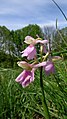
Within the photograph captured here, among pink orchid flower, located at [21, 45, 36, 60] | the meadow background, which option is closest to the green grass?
the meadow background

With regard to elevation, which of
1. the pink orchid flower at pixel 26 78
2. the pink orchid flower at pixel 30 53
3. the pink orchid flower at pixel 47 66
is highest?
the pink orchid flower at pixel 30 53

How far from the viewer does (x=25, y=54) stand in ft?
2.28

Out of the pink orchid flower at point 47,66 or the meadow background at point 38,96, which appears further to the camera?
the meadow background at point 38,96

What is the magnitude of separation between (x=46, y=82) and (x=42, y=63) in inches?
35.5

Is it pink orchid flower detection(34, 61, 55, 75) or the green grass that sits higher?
pink orchid flower detection(34, 61, 55, 75)

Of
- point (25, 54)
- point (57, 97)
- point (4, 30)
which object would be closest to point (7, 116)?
point (57, 97)

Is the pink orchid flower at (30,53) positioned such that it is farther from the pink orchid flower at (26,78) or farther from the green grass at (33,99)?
the green grass at (33,99)

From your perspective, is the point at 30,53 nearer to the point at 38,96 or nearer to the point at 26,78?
the point at 26,78

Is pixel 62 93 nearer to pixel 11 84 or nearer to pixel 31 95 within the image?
pixel 31 95

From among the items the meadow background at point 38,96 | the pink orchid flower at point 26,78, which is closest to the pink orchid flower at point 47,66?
the pink orchid flower at point 26,78

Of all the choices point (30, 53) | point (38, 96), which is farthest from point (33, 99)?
point (30, 53)

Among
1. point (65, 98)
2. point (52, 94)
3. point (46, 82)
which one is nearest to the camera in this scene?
point (65, 98)

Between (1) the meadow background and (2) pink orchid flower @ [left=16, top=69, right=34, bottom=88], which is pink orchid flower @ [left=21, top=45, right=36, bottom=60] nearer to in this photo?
(2) pink orchid flower @ [left=16, top=69, right=34, bottom=88]

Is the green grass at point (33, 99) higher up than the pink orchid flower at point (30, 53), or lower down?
lower down
